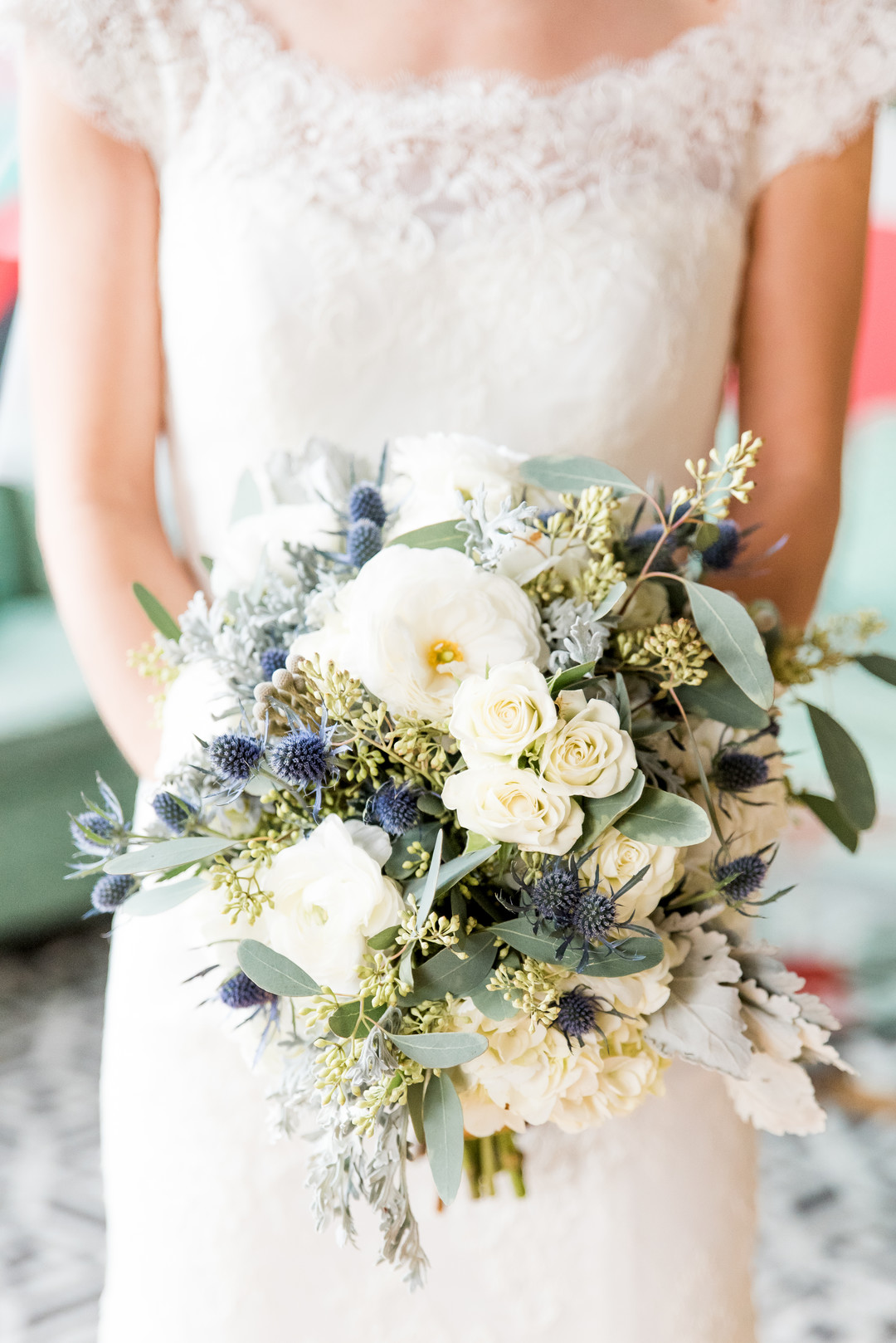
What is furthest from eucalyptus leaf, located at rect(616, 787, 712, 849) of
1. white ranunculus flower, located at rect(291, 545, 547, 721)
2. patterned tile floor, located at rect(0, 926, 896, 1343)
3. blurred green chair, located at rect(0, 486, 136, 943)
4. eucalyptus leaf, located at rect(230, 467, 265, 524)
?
blurred green chair, located at rect(0, 486, 136, 943)

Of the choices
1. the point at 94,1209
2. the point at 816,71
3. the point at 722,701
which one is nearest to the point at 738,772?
the point at 722,701

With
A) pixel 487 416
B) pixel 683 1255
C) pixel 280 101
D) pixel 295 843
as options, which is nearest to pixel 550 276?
pixel 487 416

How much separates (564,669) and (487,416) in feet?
1.62

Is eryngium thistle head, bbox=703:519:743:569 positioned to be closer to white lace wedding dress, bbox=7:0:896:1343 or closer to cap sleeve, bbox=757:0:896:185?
white lace wedding dress, bbox=7:0:896:1343

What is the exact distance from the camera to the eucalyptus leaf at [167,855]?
2.28 ft

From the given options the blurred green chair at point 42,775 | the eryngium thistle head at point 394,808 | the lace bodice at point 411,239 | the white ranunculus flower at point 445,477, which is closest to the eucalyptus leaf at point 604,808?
the eryngium thistle head at point 394,808

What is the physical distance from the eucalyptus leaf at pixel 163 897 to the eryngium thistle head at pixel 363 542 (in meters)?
0.24

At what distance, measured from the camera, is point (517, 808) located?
25.2 inches

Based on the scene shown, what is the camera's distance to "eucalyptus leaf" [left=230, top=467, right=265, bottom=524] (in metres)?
0.94

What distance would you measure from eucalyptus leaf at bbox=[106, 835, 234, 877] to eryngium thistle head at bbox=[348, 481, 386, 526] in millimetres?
249

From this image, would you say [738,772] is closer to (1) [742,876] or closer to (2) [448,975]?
(1) [742,876]

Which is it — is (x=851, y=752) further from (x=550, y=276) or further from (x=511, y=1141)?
(x=550, y=276)

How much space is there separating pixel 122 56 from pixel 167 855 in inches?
31.1

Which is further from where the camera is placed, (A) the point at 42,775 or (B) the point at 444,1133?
(A) the point at 42,775
